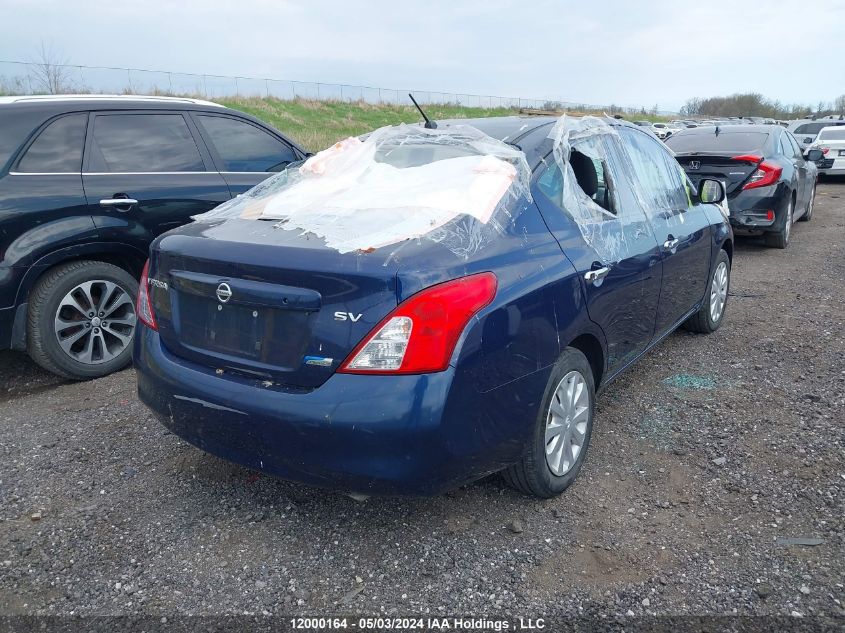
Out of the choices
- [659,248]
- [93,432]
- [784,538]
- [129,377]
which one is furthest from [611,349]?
[129,377]

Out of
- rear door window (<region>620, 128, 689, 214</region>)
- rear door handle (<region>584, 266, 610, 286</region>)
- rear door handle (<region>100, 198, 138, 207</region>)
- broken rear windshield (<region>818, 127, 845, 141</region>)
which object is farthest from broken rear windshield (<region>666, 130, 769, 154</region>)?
broken rear windshield (<region>818, 127, 845, 141</region>)

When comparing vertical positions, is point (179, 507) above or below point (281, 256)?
below

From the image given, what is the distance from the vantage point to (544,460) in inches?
111

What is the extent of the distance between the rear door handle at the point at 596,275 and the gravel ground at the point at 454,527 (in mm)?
954

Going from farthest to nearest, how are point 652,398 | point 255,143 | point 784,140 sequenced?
point 784,140 < point 255,143 < point 652,398

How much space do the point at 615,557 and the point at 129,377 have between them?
11.0 ft

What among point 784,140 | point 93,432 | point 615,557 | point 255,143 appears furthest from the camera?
point 784,140

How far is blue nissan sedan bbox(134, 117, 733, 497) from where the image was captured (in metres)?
2.28

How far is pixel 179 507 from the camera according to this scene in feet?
9.83

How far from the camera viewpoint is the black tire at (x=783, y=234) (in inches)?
334

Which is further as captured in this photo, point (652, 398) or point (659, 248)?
point (652, 398)

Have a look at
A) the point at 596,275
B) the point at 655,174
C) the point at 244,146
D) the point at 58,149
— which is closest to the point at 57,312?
the point at 58,149

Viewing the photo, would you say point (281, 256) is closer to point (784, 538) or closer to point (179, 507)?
point (179, 507)

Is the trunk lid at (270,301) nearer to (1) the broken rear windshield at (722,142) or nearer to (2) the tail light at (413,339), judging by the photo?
(2) the tail light at (413,339)
